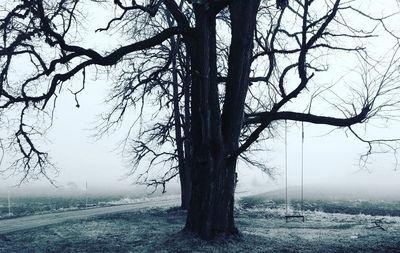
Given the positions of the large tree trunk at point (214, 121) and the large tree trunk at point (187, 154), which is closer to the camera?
the large tree trunk at point (214, 121)

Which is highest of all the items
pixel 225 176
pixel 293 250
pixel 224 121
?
pixel 224 121

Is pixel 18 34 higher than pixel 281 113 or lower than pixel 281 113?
higher

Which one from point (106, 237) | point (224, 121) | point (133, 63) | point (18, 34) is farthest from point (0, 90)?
point (133, 63)

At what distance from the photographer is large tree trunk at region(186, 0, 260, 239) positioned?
9805 mm

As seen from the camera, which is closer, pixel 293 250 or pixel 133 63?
pixel 293 250

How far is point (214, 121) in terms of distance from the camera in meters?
10.1

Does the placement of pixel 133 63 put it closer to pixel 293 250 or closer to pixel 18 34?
pixel 18 34

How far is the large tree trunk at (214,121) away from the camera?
980 cm

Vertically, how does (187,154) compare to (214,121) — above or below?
below

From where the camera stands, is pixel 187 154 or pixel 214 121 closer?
pixel 214 121

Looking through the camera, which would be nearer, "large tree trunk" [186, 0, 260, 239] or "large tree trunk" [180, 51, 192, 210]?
"large tree trunk" [186, 0, 260, 239]

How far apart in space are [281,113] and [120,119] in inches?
245

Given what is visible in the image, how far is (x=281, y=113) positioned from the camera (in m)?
10.5

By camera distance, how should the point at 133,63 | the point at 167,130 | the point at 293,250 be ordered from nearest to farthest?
the point at 293,250 < the point at 133,63 < the point at 167,130
